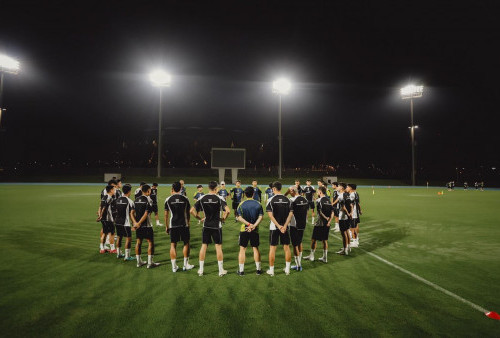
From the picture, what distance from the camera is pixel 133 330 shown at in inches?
161

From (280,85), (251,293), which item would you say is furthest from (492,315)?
(280,85)

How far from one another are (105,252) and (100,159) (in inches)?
2734

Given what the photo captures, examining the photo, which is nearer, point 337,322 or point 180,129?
point 337,322

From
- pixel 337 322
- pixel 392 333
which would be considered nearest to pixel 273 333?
pixel 337 322

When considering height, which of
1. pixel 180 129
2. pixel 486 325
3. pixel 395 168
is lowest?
pixel 486 325

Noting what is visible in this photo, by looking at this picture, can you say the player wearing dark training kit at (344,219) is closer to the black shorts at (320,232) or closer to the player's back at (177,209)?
the black shorts at (320,232)

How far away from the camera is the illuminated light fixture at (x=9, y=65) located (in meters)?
33.8

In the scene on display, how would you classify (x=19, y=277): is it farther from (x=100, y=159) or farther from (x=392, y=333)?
(x=100, y=159)

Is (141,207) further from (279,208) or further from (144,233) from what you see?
(279,208)

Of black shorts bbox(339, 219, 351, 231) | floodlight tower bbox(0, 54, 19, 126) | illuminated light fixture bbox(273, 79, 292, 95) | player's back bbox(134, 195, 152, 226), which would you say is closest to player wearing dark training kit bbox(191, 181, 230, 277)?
player's back bbox(134, 195, 152, 226)

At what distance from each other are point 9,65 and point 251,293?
45.1 meters

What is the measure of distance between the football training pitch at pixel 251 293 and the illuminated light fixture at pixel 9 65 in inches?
1431

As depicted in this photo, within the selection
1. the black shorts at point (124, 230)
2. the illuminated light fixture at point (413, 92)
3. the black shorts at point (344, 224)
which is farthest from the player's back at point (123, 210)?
the illuminated light fixture at point (413, 92)

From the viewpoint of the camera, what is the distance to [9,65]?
34.9 meters
